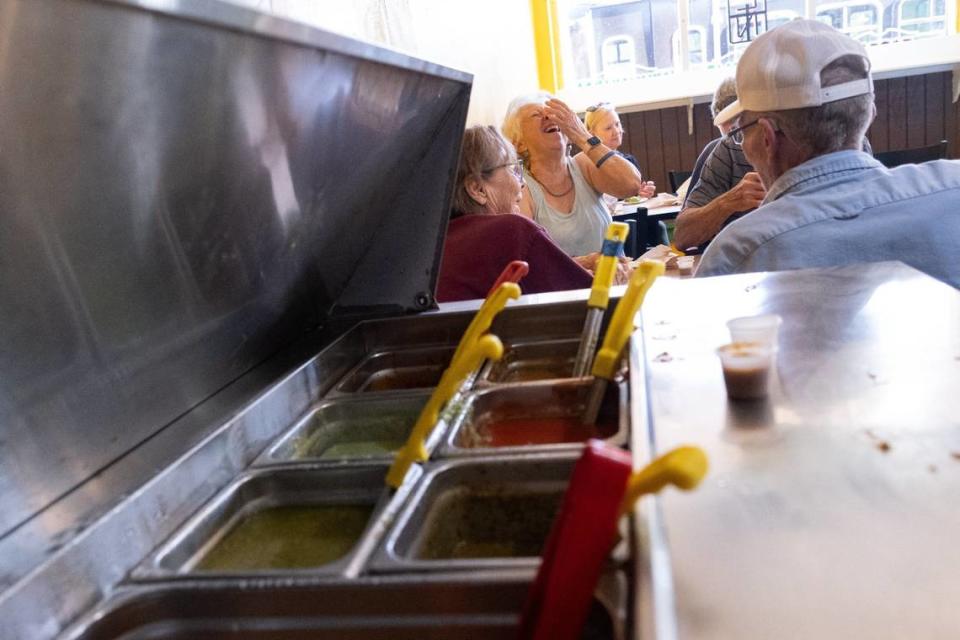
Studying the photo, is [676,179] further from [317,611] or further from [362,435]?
[317,611]

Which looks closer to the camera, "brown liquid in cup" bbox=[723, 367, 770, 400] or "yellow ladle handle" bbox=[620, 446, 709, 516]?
"yellow ladle handle" bbox=[620, 446, 709, 516]

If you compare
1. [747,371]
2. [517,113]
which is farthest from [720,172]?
[747,371]

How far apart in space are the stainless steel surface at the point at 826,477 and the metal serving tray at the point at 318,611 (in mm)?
200

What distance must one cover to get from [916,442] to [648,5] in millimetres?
6465

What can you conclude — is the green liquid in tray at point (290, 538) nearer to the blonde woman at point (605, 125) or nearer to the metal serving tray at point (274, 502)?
the metal serving tray at point (274, 502)

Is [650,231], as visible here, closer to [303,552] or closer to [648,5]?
[648,5]

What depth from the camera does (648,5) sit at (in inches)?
251

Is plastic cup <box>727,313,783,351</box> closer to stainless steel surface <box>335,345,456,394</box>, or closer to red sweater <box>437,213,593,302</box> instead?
stainless steel surface <box>335,345,456,394</box>

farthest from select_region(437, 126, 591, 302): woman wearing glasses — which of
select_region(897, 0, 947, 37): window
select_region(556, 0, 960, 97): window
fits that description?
select_region(897, 0, 947, 37): window

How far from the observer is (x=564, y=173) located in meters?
3.44

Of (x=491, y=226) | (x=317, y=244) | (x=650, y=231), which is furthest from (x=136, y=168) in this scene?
(x=650, y=231)

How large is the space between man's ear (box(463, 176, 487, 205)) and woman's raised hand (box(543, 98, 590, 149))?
3.49 feet

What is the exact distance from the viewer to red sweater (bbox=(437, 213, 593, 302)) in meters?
2.10

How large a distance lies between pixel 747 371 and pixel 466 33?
486cm
